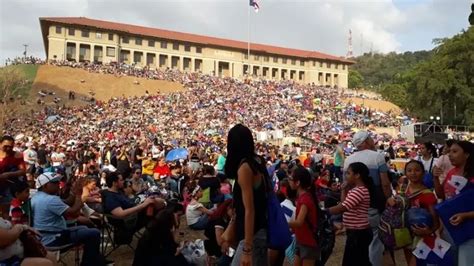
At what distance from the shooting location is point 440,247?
161 inches

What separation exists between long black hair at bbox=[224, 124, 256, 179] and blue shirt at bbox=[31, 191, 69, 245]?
2.74 metres

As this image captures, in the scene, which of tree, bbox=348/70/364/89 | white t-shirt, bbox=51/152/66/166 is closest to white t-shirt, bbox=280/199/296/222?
white t-shirt, bbox=51/152/66/166

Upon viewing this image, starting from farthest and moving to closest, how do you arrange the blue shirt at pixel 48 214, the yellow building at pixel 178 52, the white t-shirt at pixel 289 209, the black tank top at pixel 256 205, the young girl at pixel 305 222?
the yellow building at pixel 178 52 → the white t-shirt at pixel 289 209 → the blue shirt at pixel 48 214 → the young girl at pixel 305 222 → the black tank top at pixel 256 205

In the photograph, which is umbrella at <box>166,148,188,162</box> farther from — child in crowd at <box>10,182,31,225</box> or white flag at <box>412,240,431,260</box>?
white flag at <box>412,240,431,260</box>

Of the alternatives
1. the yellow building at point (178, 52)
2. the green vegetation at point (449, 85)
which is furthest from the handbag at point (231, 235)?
the yellow building at point (178, 52)

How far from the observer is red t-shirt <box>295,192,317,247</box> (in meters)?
4.33

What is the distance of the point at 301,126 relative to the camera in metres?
38.0

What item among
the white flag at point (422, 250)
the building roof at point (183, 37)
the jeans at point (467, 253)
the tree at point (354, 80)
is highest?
the building roof at point (183, 37)

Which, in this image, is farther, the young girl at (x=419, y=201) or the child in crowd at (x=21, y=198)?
the child in crowd at (x=21, y=198)

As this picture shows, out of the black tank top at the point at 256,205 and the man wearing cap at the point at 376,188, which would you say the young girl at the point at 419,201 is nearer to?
the man wearing cap at the point at 376,188

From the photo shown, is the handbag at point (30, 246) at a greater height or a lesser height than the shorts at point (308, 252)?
greater

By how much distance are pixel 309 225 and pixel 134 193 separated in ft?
16.2

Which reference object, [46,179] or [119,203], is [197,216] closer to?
[119,203]

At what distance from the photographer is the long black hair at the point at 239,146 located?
309 cm
